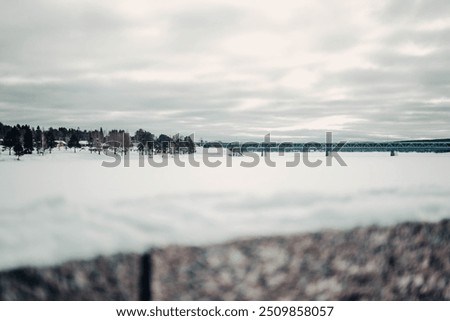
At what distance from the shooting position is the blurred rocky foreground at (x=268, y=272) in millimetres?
1001

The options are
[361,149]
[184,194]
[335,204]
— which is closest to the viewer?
[335,204]

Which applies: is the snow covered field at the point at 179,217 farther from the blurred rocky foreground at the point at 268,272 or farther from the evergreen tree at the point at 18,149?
the evergreen tree at the point at 18,149

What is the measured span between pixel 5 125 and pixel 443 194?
122 meters

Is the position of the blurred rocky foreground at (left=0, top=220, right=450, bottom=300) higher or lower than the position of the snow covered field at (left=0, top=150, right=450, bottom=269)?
lower

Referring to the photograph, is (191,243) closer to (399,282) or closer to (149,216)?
(149,216)

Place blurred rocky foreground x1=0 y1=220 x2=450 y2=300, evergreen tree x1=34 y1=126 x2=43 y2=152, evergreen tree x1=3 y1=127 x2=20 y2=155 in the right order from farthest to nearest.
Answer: evergreen tree x1=34 y1=126 x2=43 y2=152 < evergreen tree x1=3 y1=127 x2=20 y2=155 < blurred rocky foreground x1=0 y1=220 x2=450 y2=300

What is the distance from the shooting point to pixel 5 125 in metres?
99.8

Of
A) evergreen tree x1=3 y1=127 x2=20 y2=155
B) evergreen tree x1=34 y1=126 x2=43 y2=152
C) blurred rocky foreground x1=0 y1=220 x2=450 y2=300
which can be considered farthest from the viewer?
evergreen tree x1=34 y1=126 x2=43 y2=152

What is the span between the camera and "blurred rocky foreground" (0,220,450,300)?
100 centimetres

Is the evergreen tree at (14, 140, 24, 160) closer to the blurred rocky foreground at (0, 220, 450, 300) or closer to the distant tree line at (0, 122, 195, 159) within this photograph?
the distant tree line at (0, 122, 195, 159)

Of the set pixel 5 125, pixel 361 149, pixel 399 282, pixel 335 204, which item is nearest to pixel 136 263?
pixel 335 204

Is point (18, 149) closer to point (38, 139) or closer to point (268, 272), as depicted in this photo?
point (38, 139)

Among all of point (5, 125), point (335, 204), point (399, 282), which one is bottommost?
point (399, 282)

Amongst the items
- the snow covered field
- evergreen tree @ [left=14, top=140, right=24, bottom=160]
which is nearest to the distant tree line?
evergreen tree @ [left=14, top=140, right=24, bottom=160]
